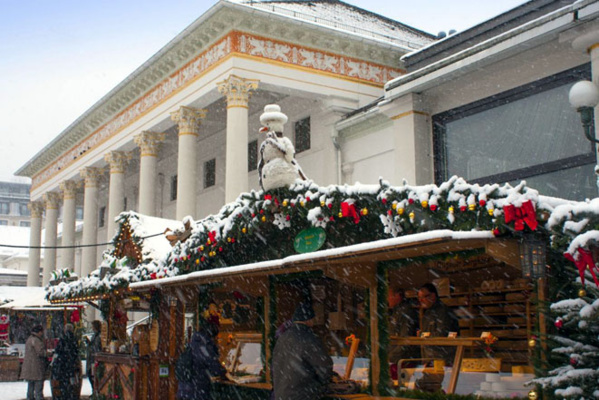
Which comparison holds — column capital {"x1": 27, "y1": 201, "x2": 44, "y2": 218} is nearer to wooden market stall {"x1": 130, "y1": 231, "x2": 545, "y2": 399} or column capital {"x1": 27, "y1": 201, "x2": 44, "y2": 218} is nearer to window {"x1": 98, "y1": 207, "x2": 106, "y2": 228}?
window {"x1": 98, "y1": 207, "x2": 106, "y2": 228}

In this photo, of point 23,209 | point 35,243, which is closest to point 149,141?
point 35,243

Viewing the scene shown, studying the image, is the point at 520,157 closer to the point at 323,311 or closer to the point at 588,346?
the point at 323,311

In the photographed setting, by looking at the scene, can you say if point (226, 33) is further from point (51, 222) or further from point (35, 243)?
point (35, 243)

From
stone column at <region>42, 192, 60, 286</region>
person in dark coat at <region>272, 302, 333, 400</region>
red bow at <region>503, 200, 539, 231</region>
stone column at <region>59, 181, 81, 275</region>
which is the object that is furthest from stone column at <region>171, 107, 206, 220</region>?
stone column at <region>42, 192, 60, 286</region>

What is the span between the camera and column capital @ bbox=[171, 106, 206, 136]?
25859 mm

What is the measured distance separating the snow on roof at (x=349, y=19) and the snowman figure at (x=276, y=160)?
41.3 ft

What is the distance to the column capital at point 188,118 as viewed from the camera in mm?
25859

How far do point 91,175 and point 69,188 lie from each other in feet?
14.7

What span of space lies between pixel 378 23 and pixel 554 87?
1943 centimetres

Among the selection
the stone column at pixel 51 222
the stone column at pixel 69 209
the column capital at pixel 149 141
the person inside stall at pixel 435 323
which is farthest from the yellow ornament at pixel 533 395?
the stone column at pixel 51 222

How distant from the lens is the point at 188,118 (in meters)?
25.9

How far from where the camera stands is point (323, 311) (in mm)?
10586

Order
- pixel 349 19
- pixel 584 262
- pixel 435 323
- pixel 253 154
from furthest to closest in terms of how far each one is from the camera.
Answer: pixel 253 154 → pixel 349 19 → pixel 435 323 → pixel 584 262

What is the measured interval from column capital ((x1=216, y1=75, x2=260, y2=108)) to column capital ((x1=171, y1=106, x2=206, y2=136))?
314 cm
